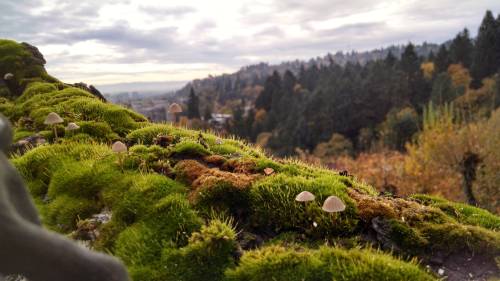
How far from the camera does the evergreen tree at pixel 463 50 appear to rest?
76938 mm

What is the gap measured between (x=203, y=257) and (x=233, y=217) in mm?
1189

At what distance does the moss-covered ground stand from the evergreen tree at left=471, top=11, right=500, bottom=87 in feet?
242

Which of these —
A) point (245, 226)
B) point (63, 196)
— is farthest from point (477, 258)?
point (63, 196)

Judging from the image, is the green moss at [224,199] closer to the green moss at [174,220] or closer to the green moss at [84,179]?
the green moss at [174,220]

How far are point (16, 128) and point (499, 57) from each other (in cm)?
7859

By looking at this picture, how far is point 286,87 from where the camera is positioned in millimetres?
118812

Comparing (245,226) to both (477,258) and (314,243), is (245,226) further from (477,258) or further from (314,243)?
(477,258)

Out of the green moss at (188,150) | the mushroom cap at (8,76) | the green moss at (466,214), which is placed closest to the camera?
the green moss at (466,214)

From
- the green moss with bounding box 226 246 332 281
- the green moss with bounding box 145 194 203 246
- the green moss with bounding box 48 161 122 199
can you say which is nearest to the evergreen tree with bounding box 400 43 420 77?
the green moss with bounding box 48 161 122 199

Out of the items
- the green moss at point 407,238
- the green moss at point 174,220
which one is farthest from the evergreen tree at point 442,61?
the green moss at point 174,220

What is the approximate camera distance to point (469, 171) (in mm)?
27281

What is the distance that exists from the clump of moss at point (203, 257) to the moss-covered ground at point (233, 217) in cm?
1

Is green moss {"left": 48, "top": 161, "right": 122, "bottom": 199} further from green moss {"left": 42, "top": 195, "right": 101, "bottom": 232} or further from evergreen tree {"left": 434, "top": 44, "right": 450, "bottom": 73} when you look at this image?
evergreen tree {"left": 434, "top": 44, "right": 450, "bottom": 73}

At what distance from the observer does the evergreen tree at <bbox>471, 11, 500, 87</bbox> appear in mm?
68812
